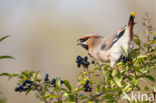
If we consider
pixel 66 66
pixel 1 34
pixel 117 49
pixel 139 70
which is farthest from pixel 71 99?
pixel 1 34

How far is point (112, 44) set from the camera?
12.0ft

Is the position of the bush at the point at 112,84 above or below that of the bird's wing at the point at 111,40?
below

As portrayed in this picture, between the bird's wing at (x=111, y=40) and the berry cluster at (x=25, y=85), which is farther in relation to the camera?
the bird's wing at (x=111, y=40)

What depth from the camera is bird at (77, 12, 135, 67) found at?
130 inches

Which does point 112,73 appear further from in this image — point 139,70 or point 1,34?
point 1,34

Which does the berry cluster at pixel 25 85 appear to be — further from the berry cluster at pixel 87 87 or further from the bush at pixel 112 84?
the berry cluster at pixel 87 87

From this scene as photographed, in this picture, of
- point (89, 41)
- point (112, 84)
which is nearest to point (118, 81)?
point (112, 84)

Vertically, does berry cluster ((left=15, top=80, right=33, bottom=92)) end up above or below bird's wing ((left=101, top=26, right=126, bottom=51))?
below

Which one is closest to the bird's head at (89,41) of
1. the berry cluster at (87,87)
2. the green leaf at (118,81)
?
the berry cluster at (87,87)

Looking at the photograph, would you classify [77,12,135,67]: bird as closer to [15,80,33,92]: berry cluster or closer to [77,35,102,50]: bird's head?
[77,35,102,50]: bird's head

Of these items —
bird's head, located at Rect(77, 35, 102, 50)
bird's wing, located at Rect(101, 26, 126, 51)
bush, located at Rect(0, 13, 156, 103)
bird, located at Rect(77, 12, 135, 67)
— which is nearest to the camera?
bush, located at Rect(0, 13, 156, 103)

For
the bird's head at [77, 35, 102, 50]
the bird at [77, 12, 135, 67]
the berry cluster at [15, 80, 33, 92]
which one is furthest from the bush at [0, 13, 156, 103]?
the bird's head at [77, 35, 102, 50]

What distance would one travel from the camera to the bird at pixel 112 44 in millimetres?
3303

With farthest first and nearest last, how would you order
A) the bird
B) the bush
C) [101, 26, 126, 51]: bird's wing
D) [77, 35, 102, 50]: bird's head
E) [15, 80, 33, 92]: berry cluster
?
[77, 35, 102, 50]: bird's head → [101, 26, 126, 51]: bird's wing → the bird → [15, 80, 33, 92]: berry cluster → the bush
